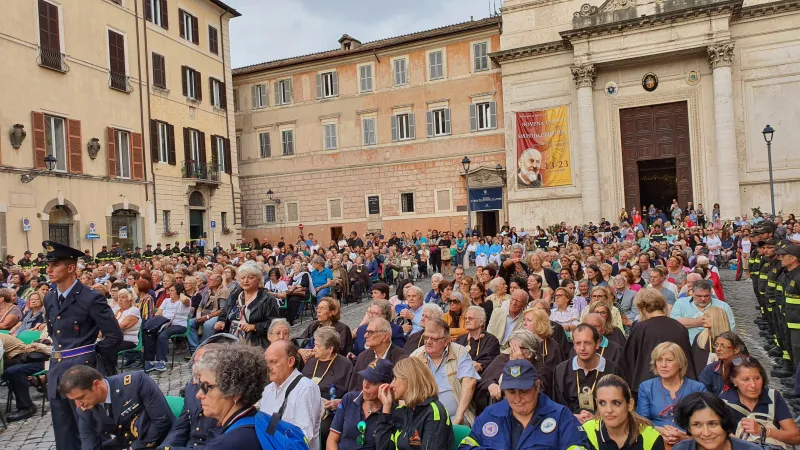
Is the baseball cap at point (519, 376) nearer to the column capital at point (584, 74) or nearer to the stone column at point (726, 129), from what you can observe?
the stone column at point (726, 129)

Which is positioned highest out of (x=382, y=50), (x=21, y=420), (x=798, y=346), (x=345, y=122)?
(x=382, y=50)

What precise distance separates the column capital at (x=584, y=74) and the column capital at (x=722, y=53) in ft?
15.5

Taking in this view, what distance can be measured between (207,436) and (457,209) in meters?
28.8

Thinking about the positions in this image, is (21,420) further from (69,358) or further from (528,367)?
(528,367)

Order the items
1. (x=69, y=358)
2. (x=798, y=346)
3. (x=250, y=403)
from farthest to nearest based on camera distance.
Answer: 1. (x=798, y=346)
2. (x=69, y=358)
3. (x=250, y=403)

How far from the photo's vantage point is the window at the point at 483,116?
3212 cm

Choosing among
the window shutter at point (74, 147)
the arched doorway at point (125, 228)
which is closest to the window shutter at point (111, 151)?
the window shutter at point (74, 147)

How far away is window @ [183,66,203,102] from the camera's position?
100 feet

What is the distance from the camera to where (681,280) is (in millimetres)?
10375

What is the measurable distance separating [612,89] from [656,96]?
1.90 meters

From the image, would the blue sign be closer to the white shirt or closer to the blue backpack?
the white shirt

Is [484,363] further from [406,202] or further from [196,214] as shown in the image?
[406,202]

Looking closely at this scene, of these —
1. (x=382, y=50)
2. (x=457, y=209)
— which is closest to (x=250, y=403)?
(x=457, y=209)

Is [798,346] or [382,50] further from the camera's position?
[382,50]
